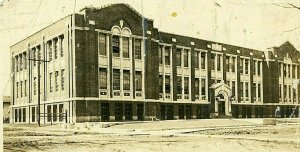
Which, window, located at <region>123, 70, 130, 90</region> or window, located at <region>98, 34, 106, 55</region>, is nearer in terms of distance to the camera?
window, located at <region>98, 34, 106, 55</region>

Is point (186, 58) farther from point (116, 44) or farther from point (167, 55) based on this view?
point (116, 44)

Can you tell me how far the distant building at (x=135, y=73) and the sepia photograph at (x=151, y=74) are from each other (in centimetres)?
4

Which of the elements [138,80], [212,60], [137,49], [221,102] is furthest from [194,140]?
[138,80]

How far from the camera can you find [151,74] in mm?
15672

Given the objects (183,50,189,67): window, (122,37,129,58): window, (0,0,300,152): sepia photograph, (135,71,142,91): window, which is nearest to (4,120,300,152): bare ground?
(0,0,300,152): sepia photograph

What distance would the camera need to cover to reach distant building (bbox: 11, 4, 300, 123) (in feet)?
35.8

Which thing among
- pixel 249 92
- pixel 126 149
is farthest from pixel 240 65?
pixel 126 149

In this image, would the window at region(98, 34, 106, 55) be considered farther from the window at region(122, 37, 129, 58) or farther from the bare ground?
the bare ground

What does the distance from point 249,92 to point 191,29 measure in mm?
2614

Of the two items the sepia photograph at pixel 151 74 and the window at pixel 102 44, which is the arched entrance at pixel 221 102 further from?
the window at pixel 102 44

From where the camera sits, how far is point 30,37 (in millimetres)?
14258

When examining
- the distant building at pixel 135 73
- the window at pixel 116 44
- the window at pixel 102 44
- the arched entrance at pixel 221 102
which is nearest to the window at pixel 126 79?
the distant building at pixel 135 73

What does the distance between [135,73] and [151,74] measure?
217 centimetres

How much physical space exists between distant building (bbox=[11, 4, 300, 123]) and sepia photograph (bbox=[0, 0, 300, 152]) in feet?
0.14
